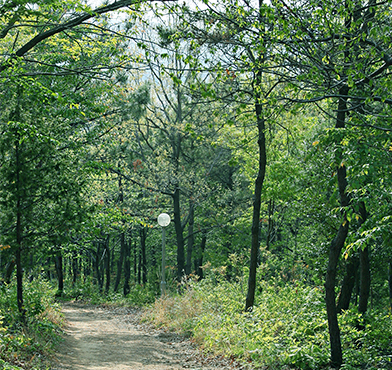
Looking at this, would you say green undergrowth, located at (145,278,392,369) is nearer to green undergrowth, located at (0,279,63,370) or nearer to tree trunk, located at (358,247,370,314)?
tree trunk, located at (358,247,370,314)

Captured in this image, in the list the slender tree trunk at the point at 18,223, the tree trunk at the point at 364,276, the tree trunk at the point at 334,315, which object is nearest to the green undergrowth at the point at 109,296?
the slender tree trunk at the point at 18,223

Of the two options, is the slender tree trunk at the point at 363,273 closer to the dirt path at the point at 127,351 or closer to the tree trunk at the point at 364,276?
the tree trunk at the point at 364,276

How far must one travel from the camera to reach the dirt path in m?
7.71

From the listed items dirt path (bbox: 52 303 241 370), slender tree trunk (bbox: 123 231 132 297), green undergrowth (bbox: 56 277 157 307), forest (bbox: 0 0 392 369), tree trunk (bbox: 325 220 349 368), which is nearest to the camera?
forest (bbox: 0 0 392 369)

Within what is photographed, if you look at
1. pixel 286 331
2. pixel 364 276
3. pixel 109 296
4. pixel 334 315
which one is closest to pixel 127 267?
pixel 109 296

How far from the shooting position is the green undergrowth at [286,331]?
20.8 ft

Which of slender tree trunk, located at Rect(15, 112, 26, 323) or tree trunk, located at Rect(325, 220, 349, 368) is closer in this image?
tree trunk, located at Rect(325, 220, 349, 368)

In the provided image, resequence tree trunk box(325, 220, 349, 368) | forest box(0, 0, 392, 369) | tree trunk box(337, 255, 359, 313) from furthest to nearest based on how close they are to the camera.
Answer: tree trunk box(337, 255, 359, 313)
tree trunk box(325, 220, 349, 368)
forest box(0, 0, 392, 369)

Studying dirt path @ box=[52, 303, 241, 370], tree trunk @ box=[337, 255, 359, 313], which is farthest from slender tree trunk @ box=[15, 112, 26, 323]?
tree trunk @ box=[337, 255, 359, 313]

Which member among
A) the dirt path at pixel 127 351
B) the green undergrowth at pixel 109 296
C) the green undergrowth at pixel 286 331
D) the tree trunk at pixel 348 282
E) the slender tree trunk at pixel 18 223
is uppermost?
the slender tree trunk at pixel 18 223

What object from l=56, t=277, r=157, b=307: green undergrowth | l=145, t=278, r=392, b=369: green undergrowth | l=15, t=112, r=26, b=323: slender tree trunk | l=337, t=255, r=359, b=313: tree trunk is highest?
l=15, t=112, r=26, b=323: slender tree trunk

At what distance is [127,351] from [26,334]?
2.40 m

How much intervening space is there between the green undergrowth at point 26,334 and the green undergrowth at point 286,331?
129 inches

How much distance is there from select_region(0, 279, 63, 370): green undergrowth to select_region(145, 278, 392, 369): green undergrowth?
328 centimetres
